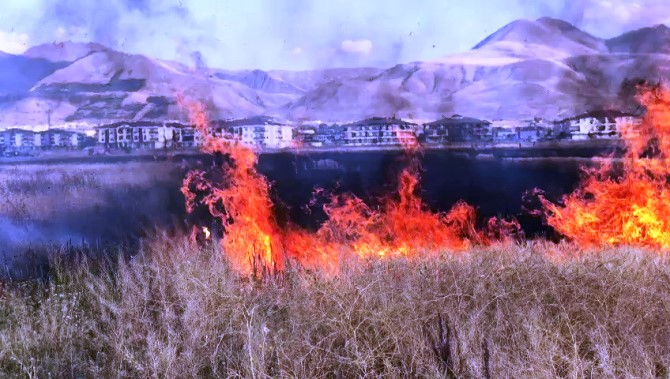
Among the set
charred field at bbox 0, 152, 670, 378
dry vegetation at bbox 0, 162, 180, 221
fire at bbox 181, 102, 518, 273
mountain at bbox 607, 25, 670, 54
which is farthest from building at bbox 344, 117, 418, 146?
mountain at bbox 607, 25, 670, 54

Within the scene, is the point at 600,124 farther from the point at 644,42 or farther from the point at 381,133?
the point at 381,133

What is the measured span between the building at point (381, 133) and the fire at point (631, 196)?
2.33 m

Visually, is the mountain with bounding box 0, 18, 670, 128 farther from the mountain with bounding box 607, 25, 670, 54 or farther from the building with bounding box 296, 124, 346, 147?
the building with bounding box 296, 124, 346, 147

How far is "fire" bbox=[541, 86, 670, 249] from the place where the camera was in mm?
8672

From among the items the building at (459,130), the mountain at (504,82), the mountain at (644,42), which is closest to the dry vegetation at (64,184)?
the mountain at (504,82)

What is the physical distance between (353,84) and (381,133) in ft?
3.16

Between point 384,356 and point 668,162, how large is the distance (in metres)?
6.46

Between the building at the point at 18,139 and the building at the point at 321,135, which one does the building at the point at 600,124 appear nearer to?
the building at the point at 321,135

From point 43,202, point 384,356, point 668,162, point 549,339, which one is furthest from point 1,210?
point 668,162

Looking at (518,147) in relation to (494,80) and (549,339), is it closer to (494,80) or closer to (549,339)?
(494,80)

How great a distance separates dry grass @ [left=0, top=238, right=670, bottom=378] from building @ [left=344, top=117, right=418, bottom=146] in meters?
2.96

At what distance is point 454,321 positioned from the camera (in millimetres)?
4988

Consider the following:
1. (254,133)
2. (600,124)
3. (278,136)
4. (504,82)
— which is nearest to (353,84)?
(278,136)

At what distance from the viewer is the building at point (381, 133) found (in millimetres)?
9216
